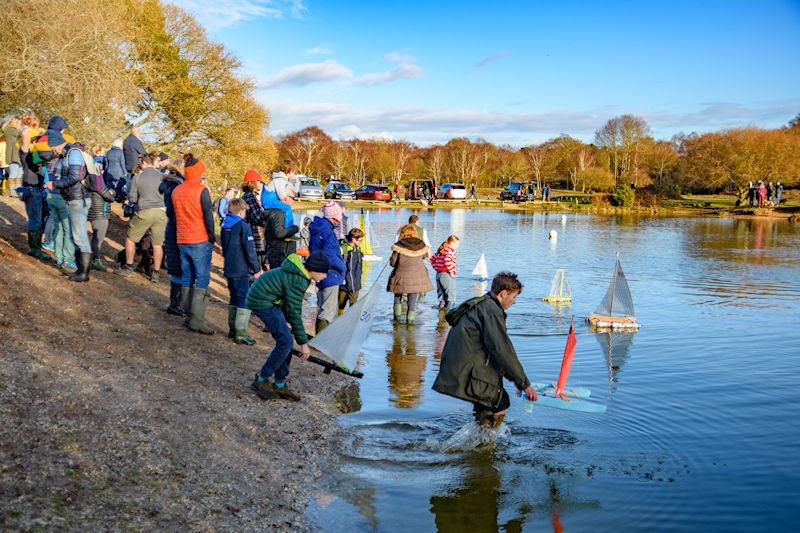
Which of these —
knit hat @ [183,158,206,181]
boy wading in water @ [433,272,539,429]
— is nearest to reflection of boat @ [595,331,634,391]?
boy wading in water @ [433,272,539,429]

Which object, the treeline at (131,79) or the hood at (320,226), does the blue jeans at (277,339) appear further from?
the treeline at (131,79)

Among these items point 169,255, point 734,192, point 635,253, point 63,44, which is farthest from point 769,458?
point 734,192

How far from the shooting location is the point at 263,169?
137 ft

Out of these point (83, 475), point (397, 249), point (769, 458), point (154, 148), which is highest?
point (154, 148)

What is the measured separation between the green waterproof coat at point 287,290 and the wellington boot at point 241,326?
221cm

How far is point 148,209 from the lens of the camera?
11898 millimetres

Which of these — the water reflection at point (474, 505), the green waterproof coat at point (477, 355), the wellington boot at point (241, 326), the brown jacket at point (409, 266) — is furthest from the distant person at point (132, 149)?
the water reflection at point (474, 505)

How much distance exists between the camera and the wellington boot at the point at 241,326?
9.78 meters

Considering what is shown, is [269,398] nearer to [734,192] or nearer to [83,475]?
[83,475]

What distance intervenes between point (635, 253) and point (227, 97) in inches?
859

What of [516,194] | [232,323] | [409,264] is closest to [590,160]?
[516,194]

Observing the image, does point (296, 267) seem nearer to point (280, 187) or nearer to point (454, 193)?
point (280, 187)

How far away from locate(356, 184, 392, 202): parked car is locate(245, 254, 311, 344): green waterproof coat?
59.8 metres

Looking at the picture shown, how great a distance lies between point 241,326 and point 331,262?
73.3 inches
